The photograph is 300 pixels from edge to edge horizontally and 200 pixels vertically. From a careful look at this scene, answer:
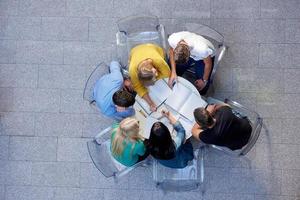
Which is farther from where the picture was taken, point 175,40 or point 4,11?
point 4,11

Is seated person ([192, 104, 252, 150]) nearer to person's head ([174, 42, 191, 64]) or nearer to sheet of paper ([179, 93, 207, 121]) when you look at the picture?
sheet of paper ([179, 93, 207, 121])

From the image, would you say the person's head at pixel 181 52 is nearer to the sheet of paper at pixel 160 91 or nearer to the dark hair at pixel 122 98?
the sheet of paper at pixel 160 91

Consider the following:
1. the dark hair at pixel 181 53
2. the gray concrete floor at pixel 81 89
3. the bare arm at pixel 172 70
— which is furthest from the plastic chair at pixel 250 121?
the dark hair at pixel 181 53

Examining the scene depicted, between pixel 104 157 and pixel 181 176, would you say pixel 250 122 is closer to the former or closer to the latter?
pixel 181 176

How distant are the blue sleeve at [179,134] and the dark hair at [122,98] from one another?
444 mm

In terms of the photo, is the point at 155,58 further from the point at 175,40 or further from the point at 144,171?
the point at 144,171

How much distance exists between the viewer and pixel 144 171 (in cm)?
389

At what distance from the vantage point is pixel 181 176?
3.54 meters

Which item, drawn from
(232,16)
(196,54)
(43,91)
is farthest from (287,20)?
(43,91)

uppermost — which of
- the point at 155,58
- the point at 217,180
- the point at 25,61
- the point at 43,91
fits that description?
the point at 155,58

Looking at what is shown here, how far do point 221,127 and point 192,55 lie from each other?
2.33 ft

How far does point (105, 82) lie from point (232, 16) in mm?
1592

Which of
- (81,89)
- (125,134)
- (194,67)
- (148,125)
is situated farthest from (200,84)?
(81,89)

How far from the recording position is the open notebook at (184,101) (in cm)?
323
